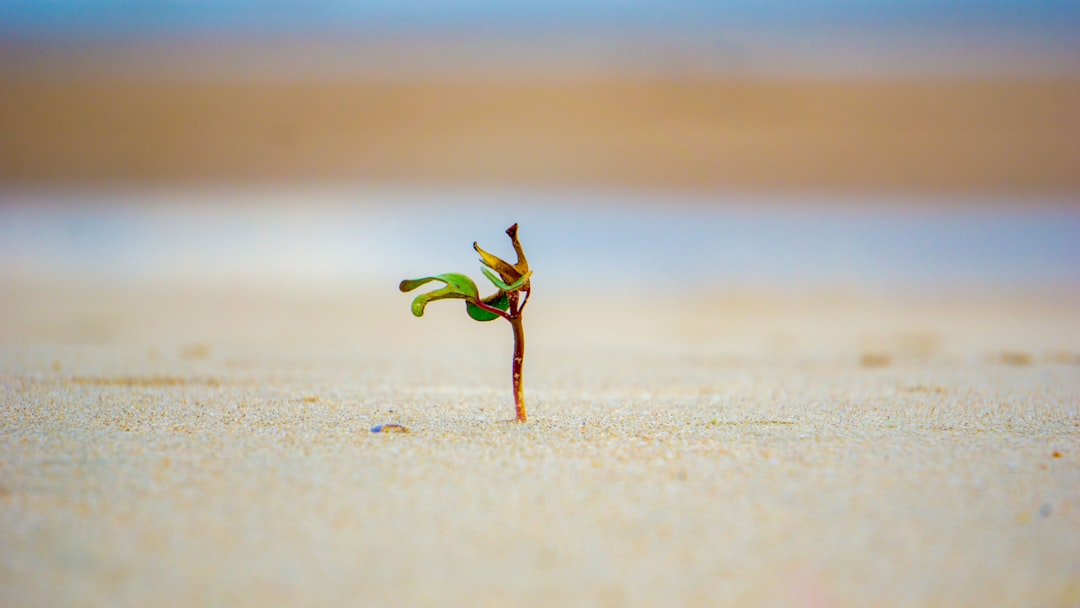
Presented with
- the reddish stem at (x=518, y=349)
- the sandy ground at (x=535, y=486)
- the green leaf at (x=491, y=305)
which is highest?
the green leaf at (x=491, y=305)

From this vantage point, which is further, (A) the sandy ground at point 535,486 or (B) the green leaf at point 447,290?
(B) the green leaf at point 447,290

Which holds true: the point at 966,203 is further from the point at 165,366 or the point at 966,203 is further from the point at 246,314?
the point at 165,366

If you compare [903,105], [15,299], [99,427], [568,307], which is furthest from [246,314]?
[903,105]

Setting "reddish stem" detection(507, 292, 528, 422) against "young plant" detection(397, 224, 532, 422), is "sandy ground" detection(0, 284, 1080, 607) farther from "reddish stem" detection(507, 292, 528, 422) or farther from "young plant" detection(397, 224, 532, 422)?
"young plant" detection(397, 224, 532, 422)

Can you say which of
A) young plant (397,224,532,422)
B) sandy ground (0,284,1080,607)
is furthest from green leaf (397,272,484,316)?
sandy ground (0,284,1080,607)

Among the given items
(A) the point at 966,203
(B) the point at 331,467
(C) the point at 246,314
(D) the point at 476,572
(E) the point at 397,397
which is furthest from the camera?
(A) the point at 966,203

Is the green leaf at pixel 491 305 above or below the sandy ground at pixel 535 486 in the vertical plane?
above

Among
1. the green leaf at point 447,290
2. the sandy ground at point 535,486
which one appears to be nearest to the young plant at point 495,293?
the green leaf at point 447,290

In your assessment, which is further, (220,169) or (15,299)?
(220,169)

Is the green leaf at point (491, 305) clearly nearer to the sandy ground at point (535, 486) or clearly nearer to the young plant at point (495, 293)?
the young plant at point (495, 293)
